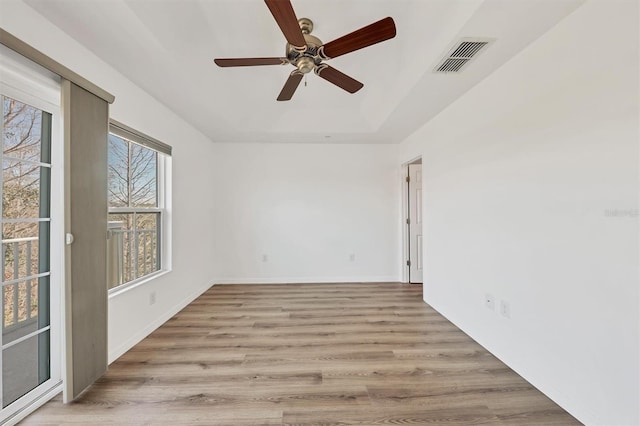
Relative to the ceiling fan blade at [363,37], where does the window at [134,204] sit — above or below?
below

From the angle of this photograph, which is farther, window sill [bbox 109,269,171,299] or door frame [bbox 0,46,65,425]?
window sill [bbox 109,269,171,299]

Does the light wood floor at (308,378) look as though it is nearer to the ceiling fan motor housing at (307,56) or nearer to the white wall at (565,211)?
the white wall at (565,211)

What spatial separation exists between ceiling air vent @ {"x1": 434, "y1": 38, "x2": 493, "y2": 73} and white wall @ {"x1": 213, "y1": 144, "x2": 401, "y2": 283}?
2325mm

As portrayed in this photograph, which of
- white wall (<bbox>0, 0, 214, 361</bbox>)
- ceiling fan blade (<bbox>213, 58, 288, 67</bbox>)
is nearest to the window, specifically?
white wall (<bbox>0, 0, 214, 361</bbox>)

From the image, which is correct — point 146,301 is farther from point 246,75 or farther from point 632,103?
point 632,103

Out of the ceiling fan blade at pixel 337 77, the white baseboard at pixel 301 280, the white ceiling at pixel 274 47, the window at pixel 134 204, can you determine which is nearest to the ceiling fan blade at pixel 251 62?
the ceiling fan blade at pixel 337 77

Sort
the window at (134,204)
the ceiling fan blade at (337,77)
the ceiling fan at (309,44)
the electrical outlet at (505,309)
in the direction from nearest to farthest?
the ceiling fan at (309,44)
the ceiling fan blade at (337,77)
the electrical outlet at (505,309)
the window at (134,204)

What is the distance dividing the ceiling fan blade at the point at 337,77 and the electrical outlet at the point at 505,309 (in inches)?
83.3

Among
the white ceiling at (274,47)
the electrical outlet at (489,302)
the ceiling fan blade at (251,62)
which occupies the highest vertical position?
the white ceiling at (274,47)

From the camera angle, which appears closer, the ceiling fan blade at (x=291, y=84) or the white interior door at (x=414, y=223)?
the ceiling fan blade at (x=291, y=84)

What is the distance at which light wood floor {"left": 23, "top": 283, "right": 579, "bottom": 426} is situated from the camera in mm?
1534

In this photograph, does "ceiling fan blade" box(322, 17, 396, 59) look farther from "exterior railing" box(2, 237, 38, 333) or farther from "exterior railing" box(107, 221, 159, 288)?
"exterior railing" box(107, 221, 159, 288)

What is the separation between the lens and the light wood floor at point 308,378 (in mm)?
1534

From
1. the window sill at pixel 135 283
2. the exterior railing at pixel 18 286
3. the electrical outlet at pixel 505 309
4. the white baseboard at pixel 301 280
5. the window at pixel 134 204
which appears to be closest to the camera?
the exterior railing at pixel 18 286
